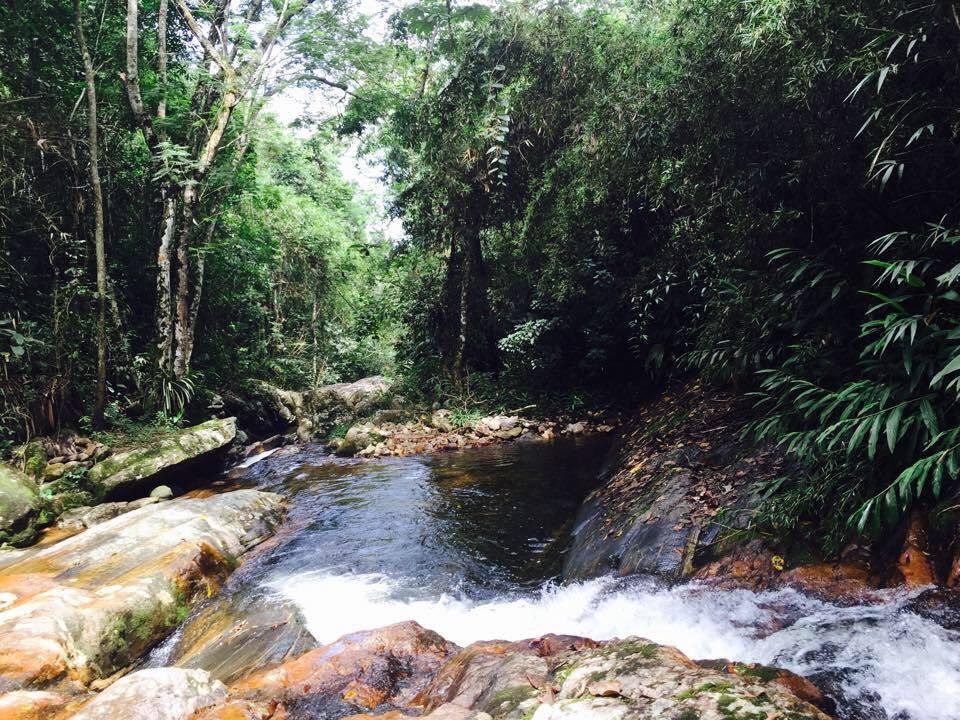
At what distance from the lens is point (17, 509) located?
6.24 metres

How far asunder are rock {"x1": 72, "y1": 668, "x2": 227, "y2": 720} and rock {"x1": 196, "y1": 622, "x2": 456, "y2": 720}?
11 cm

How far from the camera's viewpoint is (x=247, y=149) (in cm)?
1173

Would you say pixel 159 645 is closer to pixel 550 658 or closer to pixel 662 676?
pixel 550 658

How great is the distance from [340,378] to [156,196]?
28.7 ft

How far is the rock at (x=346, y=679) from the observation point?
291 cm

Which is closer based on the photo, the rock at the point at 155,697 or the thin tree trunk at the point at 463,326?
the rock at the point at 155,697

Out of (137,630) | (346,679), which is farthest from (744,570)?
(137,630)

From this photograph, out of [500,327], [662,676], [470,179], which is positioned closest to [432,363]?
[500,327]

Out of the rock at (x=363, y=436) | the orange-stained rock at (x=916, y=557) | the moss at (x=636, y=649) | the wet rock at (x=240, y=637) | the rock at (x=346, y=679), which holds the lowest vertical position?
the rock at (x=363, y=436)

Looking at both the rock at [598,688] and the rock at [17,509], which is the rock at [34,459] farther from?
the rock at [598,688]

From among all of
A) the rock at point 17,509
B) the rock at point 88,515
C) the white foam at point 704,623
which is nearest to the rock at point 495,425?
the white foam at point 704,623

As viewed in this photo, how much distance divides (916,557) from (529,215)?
9758mm

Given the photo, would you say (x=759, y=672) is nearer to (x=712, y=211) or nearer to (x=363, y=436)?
(x=712, y=211)

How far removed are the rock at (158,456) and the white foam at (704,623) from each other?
4.12m
